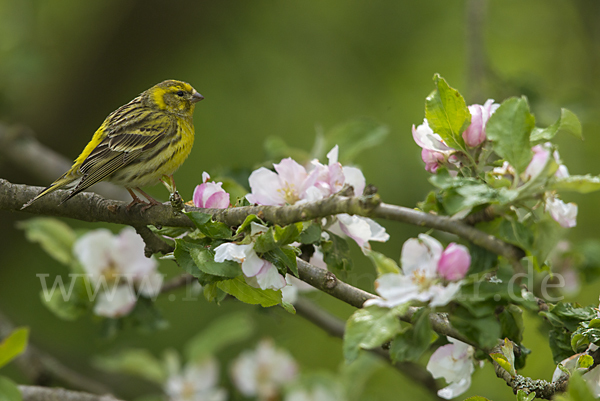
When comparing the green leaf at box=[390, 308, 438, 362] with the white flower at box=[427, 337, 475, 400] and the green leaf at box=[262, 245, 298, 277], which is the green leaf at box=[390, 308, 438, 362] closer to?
the green leaf at box=[262, 245, 298, 277]

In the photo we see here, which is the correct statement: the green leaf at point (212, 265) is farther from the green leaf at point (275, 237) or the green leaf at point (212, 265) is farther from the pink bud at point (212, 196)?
the pink bud at point (212, 196)

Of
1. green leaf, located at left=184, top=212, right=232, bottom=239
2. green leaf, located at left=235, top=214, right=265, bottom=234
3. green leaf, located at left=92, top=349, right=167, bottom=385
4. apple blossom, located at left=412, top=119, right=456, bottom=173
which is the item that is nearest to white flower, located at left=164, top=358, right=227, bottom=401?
green leaf, located at left=92, top=349, right=167, bottom=385

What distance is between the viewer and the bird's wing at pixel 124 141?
3543 mm

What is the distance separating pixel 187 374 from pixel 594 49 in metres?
5.39

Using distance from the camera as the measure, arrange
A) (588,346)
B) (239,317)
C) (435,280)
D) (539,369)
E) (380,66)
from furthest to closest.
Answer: (380,66)
(539,369)
(239,317)
(588,346)
(435,280)

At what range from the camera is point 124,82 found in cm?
706

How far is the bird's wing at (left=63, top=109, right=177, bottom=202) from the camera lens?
354 cm

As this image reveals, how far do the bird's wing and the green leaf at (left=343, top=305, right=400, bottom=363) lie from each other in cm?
207

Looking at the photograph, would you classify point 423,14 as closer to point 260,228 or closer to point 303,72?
point 303,72

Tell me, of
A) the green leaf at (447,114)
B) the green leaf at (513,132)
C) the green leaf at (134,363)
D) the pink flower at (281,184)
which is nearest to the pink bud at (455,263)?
the green leaf at (513,132)

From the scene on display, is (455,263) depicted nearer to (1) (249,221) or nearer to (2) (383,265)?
(2) (383,265)

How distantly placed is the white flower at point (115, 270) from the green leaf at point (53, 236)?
13 centimetres

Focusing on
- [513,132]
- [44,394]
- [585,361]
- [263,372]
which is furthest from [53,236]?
[585,361]

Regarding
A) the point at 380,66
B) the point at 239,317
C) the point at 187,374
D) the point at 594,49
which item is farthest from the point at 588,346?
the point at 380,66
